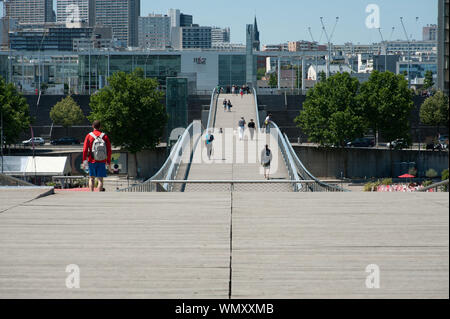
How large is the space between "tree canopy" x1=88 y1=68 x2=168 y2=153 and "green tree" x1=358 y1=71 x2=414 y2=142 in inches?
694

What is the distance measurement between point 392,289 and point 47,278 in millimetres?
2817

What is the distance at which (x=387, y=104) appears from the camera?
63.4m

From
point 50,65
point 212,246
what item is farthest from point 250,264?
point 50,65

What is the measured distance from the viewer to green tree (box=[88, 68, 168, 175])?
61.5 m

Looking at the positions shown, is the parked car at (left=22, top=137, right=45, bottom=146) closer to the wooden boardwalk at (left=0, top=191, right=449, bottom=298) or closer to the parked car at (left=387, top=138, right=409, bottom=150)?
the parked car at (left=387, top=138, right=409, bottom=150)

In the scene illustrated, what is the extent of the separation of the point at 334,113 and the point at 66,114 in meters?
28.6

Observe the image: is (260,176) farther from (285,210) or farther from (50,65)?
(50,65)

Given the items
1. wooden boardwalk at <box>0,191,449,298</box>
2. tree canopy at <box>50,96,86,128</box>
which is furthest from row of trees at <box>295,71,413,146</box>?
wooden boardwalk at <box>0,191,449,298</box>

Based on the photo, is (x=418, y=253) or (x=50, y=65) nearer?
(x=418, y=253)

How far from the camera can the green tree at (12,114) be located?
200ft

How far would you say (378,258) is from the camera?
6809 mm
